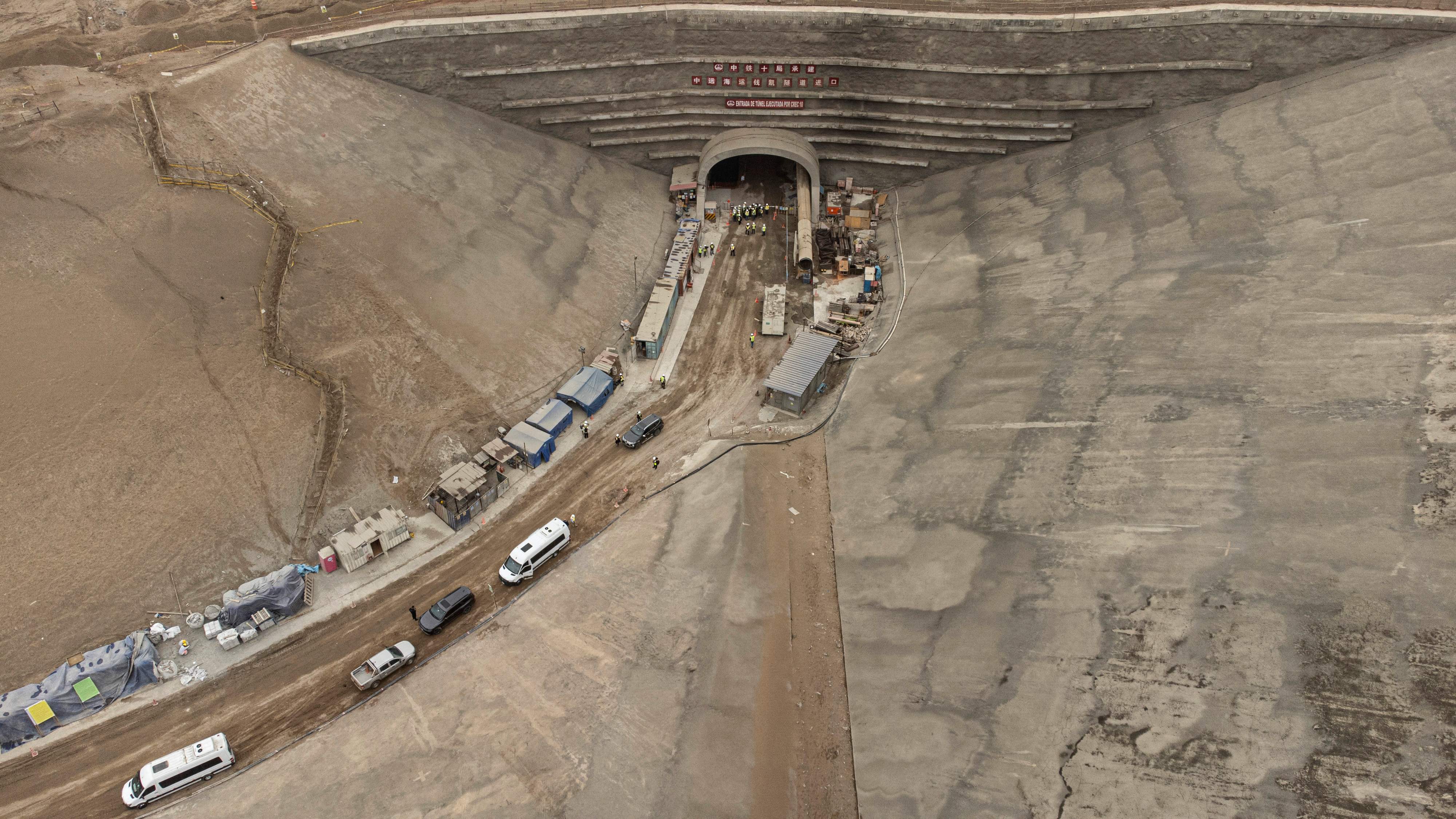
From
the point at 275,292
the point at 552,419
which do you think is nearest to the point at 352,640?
the point at 552,419

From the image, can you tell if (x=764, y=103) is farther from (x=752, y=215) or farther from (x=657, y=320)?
(x=657, y=320)

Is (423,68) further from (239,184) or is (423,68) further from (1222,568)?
(1222,568)

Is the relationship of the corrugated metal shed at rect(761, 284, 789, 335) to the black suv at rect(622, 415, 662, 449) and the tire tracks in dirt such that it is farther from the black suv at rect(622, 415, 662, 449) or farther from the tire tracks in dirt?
the tire tracks in dirt

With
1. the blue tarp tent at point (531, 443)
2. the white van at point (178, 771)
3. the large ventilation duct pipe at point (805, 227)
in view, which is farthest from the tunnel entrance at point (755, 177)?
the white van at point (178, 771)

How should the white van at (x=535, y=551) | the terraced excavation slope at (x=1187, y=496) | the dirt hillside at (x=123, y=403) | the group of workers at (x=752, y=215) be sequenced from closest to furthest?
1. the terraced excavation slope at (x=1187, y=496)
2. the dirt hillside at (x=123, y=403)
3. the white van at (x=535, y=551)
4. the group of workers at (x=752, y=215)

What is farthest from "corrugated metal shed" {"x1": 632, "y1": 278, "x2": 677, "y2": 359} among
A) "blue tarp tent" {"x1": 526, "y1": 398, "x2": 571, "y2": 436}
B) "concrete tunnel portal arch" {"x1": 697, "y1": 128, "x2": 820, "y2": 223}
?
"concrete tunnel portal arch" {"x1": 697, "y1": 128, "x2": 820, "y2": 223}

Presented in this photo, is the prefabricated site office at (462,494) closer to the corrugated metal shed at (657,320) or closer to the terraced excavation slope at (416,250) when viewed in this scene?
the terraced excavation slope at (416,250)
